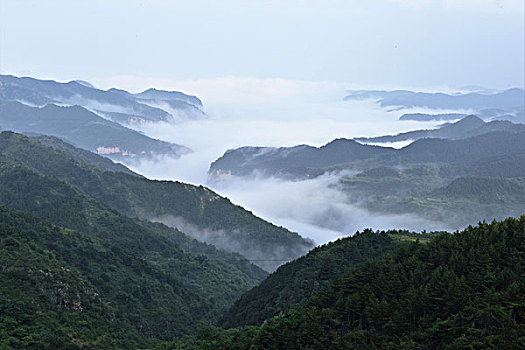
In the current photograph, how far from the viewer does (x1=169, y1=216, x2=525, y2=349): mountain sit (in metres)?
48.1

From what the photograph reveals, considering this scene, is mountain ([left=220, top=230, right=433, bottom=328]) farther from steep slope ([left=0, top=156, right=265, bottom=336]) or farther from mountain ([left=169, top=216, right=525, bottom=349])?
steep slope ([left=0, top=156, right=265, bottom=336])

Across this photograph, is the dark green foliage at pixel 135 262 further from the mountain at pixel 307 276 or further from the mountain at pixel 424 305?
the mountain at pixel 424 305

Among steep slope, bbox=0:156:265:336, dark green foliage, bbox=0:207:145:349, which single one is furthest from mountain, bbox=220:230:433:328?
steep slope, bbox=0:156:265:336

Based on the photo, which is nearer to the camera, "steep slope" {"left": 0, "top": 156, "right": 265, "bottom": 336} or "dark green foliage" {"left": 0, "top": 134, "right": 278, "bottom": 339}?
"dark green foliage" {"left": 0, "top": 134, "right": 278, "bottom": 339}

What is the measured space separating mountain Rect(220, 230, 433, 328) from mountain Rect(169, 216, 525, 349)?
15.2 metres

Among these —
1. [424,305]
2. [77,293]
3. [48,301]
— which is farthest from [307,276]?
[48,301]

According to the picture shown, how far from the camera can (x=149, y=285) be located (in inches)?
4483

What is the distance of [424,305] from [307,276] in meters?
34.1

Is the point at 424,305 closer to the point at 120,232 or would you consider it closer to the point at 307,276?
the point at 307,276

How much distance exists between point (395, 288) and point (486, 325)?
13.2m

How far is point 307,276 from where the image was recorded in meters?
87.1

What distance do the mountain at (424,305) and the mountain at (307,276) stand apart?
15.2 metres

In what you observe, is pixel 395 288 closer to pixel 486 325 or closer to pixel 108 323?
pixel 486 325

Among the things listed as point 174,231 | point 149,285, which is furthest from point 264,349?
point 174,231
